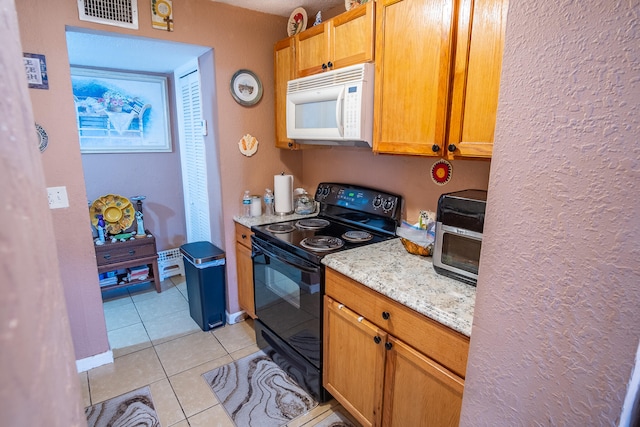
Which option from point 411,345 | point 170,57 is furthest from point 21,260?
point 170,57

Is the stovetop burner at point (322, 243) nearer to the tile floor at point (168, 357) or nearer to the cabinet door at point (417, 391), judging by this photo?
the cabinet door at point (417, 391)

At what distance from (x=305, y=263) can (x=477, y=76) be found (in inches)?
46.0

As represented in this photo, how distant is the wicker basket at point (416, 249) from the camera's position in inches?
67.1

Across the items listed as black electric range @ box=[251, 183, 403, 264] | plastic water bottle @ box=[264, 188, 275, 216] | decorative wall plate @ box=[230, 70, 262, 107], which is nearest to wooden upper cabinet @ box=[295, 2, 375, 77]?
decorative wall plate @ box=[230, 70, 262, 107]

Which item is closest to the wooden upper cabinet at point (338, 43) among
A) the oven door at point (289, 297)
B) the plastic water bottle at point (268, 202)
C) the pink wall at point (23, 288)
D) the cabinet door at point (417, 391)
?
the plastic water bottle at point (268, 202)

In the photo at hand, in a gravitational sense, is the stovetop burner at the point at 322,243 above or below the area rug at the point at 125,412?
above

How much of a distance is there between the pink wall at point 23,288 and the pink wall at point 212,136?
6.82 ft

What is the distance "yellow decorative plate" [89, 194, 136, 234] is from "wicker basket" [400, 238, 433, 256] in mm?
2594

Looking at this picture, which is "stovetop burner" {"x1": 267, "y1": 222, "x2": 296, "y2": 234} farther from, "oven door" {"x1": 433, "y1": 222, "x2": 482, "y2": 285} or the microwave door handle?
"oven door" {"x1": 433, "y1": 222, "x2": 482, "y2": 285}

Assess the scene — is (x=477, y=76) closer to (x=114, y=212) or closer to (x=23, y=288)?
(x=23, y=288)

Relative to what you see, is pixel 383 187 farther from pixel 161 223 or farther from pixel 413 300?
pixel 161 223

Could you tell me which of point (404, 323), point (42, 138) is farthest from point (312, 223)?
point (42, 138)

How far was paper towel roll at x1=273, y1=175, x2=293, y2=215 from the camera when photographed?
8.64ft

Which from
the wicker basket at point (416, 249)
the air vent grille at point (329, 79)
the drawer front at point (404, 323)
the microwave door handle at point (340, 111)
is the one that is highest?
the air vent grille at point (329, 79)
